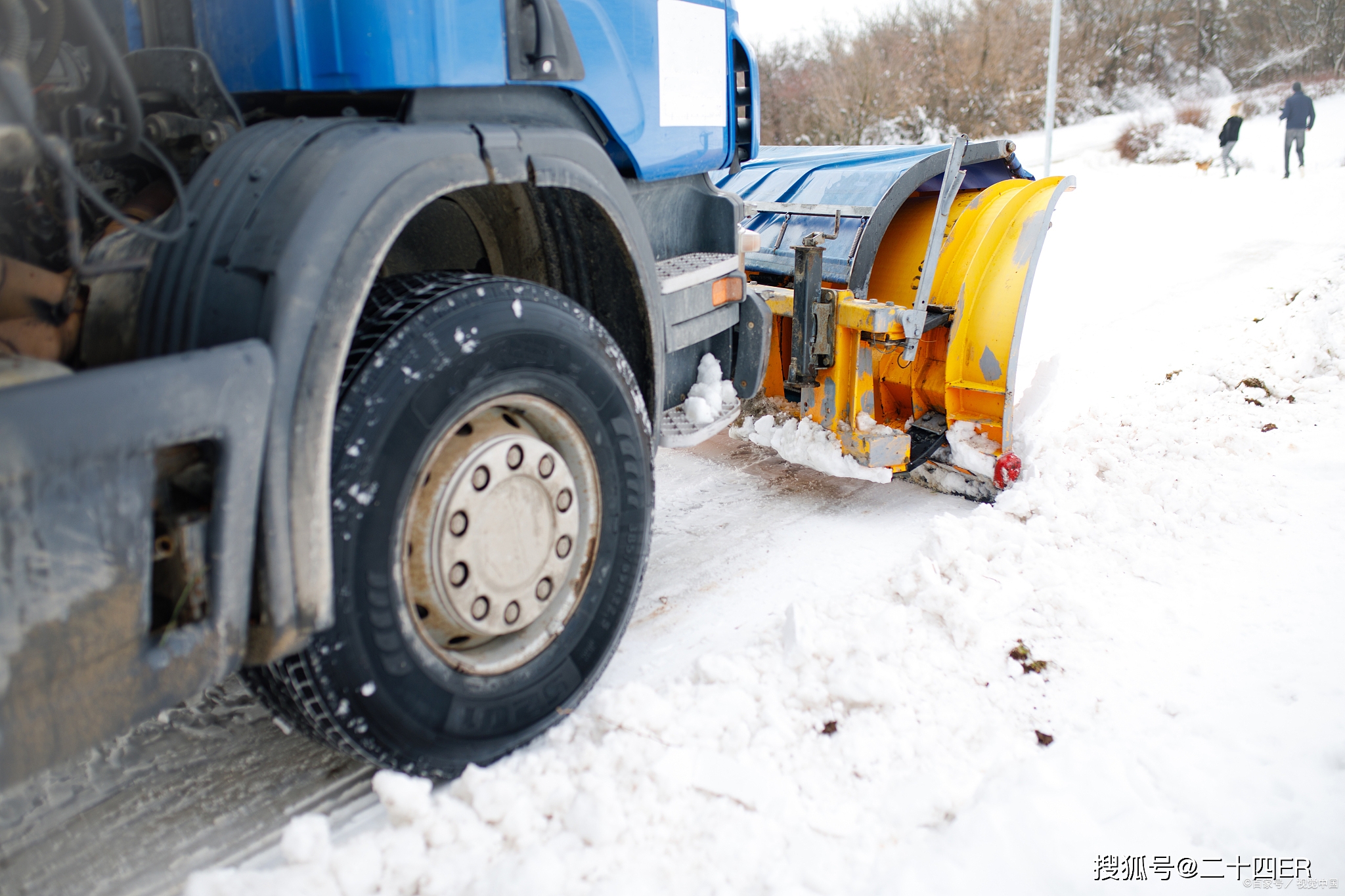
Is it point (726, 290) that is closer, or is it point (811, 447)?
point (726, 290)

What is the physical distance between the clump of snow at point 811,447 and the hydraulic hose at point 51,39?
3020 millimetres

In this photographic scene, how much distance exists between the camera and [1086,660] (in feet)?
8.68

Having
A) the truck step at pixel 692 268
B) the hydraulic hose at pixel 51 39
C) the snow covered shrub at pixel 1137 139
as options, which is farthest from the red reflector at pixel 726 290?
the snow covered shrub at pixel 1137 139

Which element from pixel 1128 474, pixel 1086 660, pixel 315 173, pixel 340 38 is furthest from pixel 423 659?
pixel 1128 474

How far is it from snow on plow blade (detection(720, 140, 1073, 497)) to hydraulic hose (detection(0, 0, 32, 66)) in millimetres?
2653

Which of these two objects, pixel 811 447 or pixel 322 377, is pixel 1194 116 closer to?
pixel 811 447

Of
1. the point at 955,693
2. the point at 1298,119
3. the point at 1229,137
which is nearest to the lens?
the point at 955,693

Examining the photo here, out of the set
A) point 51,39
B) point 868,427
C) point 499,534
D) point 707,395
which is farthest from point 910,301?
point 51,39

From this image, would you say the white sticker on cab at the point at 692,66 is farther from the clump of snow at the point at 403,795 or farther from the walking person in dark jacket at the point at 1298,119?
the walking person in dark jacket at the point at 1298,119

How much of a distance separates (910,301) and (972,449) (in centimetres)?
74

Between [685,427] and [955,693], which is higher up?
[685,427]

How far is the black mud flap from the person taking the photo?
121cm

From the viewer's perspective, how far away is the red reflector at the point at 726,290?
3098 mm

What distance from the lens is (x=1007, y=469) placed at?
3.75 m
